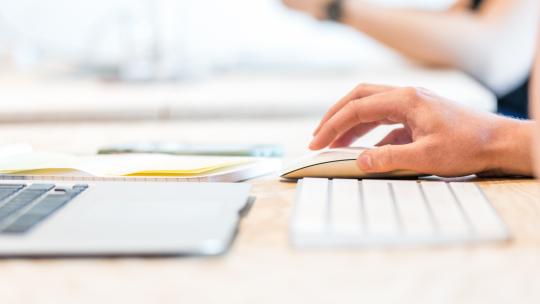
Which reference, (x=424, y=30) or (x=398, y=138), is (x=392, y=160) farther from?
(x=424, y=30)

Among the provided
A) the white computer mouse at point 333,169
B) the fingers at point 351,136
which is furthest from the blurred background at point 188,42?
the white computer mouse at point 333,169

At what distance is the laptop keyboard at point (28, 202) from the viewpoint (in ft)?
2.17

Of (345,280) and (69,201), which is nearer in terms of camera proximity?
(345,280)

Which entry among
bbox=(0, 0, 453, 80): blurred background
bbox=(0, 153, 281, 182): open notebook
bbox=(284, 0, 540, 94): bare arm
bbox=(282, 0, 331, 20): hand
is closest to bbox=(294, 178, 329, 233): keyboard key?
bbox=(0, 153, 281, 182): open notebook

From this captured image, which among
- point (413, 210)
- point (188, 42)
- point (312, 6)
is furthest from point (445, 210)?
point (188, 42)

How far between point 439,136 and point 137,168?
339mm

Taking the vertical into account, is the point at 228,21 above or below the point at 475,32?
above

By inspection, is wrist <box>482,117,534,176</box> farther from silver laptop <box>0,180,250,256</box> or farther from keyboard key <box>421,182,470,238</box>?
silver laptop <box>0,180,250,256</box>

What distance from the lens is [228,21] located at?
2709 mm

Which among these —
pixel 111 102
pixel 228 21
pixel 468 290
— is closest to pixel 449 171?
pixel 468 290

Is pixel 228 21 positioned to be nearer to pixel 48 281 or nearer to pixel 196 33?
pixel 196 33

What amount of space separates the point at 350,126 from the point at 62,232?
44 cm

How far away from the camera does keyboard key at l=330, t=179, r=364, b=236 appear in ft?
2.10

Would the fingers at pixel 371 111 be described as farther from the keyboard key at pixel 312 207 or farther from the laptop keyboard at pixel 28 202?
the laptop keyboard at pixel 28 202
